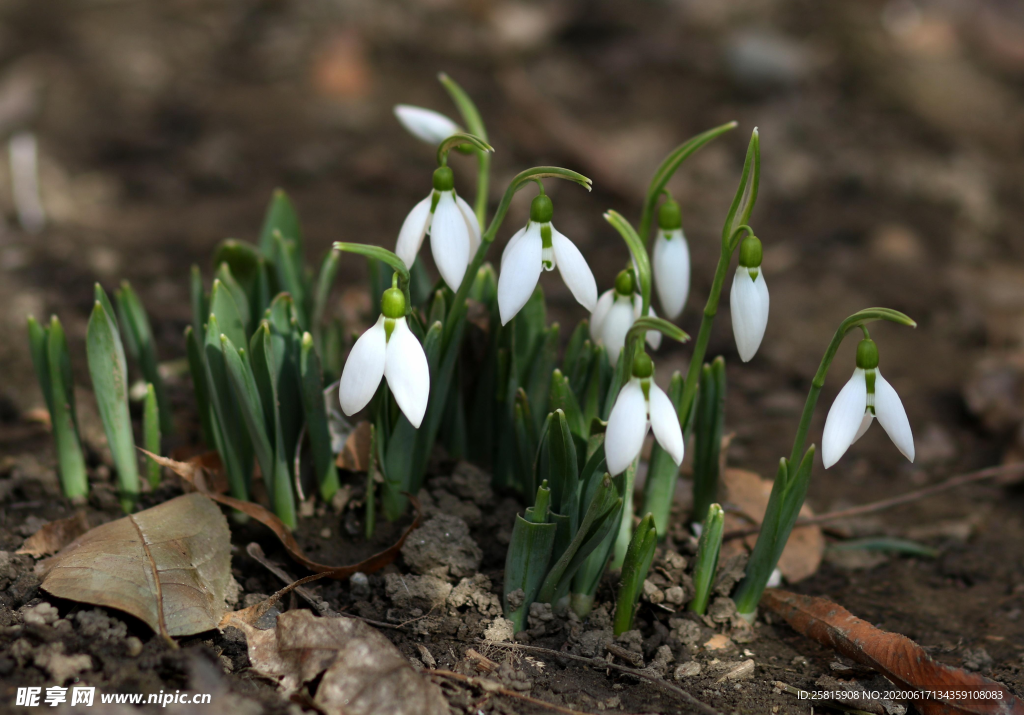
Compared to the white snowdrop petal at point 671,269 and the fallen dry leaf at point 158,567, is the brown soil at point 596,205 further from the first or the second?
the white snowdrop petal at point 671,269

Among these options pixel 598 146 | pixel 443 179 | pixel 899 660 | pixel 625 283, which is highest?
pixel 598 146

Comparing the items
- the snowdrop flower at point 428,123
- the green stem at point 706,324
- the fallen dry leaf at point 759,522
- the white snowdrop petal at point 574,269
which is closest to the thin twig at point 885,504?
the fallen dry leaf at point 759,522

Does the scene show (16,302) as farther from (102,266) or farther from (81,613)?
(81,613)

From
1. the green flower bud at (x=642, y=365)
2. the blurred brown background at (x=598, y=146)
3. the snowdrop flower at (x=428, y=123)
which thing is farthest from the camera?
the blurred brown background at (x=598, y=146)

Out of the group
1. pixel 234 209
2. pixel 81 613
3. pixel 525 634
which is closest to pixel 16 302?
pixel 234 209

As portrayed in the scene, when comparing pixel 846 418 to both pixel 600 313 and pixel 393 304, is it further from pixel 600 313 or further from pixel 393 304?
pixel 393 304

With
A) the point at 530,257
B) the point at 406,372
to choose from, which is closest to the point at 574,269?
the point at 530,257
